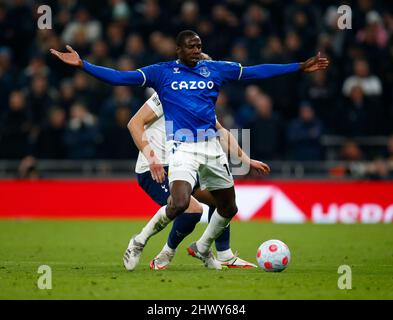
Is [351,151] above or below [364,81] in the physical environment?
below

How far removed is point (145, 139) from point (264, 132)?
26.2 feet

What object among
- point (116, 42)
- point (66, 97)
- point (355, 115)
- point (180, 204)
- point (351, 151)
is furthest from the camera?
point (116, 42)

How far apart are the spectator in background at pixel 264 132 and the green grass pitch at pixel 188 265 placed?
1.75m

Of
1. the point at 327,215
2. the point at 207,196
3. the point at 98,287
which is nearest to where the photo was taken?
the point at 98,287

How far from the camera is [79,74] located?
793 inches

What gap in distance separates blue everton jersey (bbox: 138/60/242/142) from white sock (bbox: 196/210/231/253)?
93cm

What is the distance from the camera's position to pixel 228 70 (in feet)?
33.0

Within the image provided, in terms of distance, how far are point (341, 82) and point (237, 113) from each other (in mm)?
2264

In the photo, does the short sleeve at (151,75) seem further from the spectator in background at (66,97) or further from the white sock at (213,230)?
the spectator in background at (66,97)

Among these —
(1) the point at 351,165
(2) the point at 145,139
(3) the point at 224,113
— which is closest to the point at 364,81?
(1) the point at 351,165

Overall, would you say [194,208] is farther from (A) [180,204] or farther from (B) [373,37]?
(B) [373,37]

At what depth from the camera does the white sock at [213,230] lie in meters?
10.2
